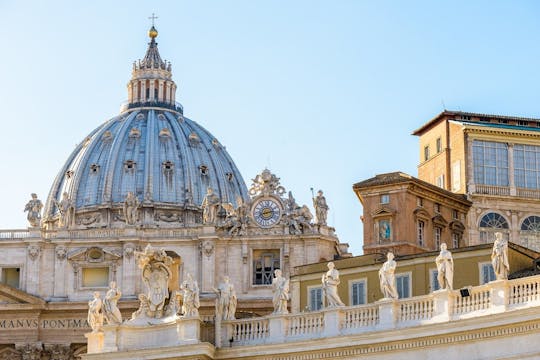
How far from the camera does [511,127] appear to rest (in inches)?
3418

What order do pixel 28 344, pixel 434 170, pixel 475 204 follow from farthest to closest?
1. pixel 28 344
2. pixel 434 170
3. pixel 475 204

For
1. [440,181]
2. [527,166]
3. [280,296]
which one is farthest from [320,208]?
[280,296]

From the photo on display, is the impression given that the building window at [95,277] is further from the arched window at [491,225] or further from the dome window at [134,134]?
the dome window at [134,134]

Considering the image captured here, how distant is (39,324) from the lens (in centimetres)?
10250

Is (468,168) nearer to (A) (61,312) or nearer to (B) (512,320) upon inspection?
(A) (61,312)

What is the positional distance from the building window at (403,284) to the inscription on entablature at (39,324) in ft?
166

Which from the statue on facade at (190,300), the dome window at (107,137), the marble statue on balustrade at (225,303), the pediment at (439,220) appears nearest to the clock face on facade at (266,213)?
the pediment at (439,220)

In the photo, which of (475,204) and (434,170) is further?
(434,170)

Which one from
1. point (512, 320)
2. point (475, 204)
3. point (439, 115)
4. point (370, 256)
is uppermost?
point (439, 115)

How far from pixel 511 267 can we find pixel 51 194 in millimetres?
110542

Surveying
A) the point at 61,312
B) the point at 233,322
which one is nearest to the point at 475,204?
the point at 61,312

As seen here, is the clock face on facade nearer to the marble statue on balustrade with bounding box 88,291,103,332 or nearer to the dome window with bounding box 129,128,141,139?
the marble statue on balustrade with bounding box 88,291,103,332

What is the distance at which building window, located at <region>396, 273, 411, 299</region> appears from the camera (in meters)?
52.9

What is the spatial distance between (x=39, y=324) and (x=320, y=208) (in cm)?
1874
